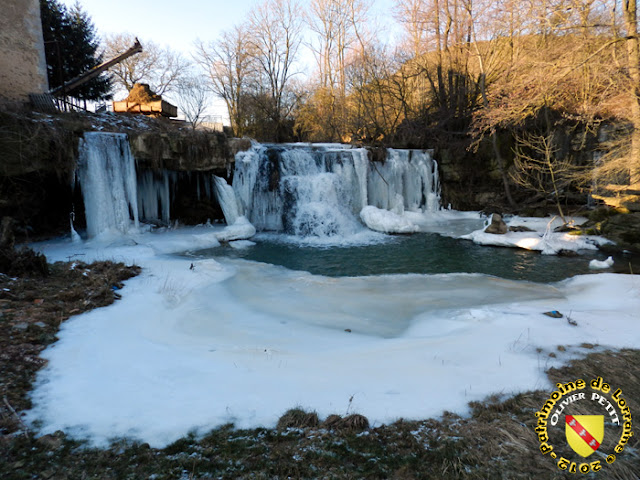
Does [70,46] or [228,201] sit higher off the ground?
[70,46]

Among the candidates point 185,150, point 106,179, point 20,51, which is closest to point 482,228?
point 185,150

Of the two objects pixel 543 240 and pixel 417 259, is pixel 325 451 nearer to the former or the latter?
pixel 417 259

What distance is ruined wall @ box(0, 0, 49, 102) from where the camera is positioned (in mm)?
9938

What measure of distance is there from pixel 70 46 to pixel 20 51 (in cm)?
921

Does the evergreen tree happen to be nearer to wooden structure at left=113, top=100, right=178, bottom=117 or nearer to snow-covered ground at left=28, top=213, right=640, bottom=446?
wooden structure at left=113, top=100, right=178, bottom=117

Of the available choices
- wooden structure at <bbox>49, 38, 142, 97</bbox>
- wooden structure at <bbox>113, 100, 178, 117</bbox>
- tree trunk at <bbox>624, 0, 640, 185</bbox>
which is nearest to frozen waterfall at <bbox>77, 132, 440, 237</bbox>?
wooden structure at <bbox>49, 38, 142, 97</bbox>

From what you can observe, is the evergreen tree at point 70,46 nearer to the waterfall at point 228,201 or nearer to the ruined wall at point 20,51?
the ruined wall at point 20,51

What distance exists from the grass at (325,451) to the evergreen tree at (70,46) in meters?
19.6

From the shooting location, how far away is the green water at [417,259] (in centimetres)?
809

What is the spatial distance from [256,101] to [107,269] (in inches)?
690

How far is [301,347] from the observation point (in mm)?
4105

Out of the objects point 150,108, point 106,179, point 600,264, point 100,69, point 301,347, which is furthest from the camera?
point 150,108

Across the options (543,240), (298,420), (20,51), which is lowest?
(298,420)

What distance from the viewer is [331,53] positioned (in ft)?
79.6
